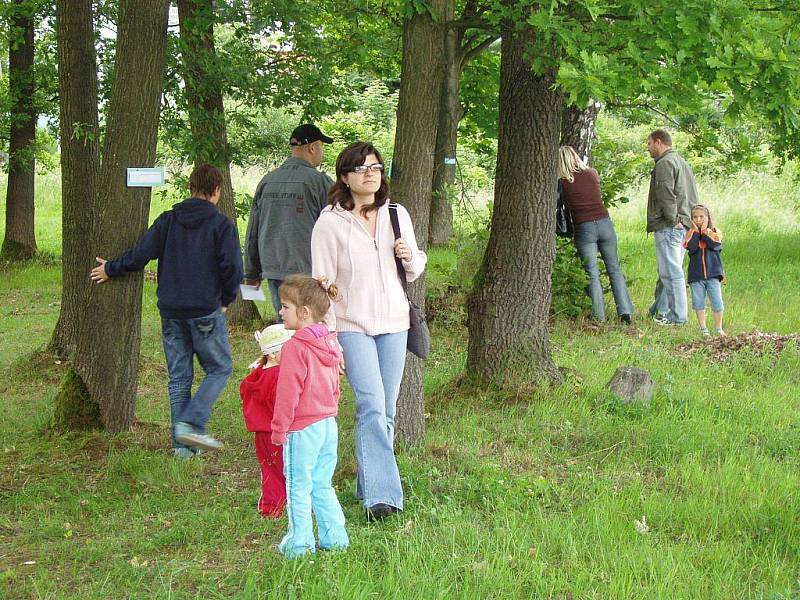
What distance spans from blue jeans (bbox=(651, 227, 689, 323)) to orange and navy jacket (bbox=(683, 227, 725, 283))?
0.47 metres

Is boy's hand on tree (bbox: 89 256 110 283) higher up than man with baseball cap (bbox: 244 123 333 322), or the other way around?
→ man with baseball cap (bbox: 244 123 333 322)

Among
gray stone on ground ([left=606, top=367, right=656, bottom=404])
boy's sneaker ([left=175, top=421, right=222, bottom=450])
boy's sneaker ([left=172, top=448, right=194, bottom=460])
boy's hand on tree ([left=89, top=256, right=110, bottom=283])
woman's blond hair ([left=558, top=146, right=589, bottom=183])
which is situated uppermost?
woman's blond hair ([left=558, top=146, right=589, bottom=183])

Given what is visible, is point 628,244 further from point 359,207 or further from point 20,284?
point 359,207

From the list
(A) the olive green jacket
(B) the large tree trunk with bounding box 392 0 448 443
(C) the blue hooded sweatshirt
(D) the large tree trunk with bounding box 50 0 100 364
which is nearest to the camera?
(B) the large tree trunk with bounding box 392 0 448 443

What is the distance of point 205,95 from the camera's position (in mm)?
11211

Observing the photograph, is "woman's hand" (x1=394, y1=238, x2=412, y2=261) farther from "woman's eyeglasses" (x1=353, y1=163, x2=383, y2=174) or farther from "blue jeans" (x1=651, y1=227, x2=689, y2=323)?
"blue jeans" (x1=651, y1=227, x2=689, y2=323)

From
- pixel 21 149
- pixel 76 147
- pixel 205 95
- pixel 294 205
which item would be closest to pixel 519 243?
pixel 294 205

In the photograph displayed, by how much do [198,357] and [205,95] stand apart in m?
5.31

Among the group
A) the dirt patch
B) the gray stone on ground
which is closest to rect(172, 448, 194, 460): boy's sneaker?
the gray stone on ground

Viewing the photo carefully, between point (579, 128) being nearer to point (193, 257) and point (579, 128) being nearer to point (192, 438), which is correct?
point (193, 257)

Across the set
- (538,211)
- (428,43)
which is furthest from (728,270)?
(428,43)

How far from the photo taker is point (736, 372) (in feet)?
28.2

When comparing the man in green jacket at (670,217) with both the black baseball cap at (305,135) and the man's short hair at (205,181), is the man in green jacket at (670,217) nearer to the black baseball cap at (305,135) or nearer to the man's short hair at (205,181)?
the black baseball cap at (305,135)

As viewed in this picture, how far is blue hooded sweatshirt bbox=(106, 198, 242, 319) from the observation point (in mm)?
6602
